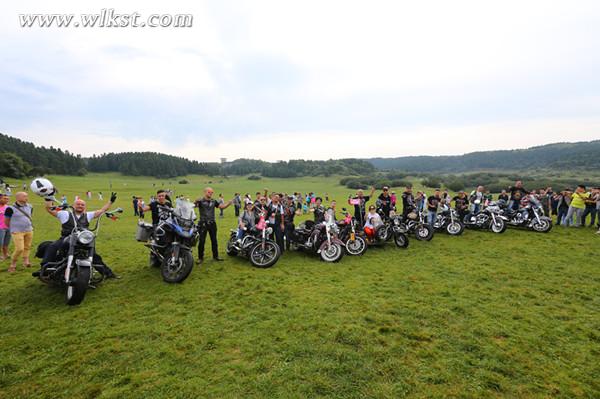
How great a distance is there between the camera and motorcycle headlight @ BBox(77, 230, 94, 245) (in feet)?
16.8

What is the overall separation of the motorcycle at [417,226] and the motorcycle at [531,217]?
4230mm

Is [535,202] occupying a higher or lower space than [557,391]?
higher

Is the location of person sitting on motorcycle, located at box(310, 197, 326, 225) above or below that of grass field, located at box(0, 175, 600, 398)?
Answer: above

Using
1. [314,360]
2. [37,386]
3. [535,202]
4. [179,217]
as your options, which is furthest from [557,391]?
[535,202]

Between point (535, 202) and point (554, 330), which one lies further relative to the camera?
point (535, 202)

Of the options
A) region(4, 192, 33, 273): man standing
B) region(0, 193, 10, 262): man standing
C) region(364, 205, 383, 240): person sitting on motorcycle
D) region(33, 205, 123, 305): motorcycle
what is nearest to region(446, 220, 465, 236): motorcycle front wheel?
region(364, 205, 383, 240): person sitting on motorcycle

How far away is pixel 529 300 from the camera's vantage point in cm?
541

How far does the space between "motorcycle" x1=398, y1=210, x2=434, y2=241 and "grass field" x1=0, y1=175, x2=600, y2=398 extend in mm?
3151

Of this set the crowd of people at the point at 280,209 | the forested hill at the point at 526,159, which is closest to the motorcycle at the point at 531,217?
the crowd of people at the point at 280,209

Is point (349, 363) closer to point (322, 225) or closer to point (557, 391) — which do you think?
point (557, 391)

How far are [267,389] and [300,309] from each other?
78.8 inches

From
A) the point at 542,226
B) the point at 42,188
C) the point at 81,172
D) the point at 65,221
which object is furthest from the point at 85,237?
the point at 81,172

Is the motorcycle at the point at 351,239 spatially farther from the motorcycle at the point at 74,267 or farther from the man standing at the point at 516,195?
the man standing at the point at 516,195

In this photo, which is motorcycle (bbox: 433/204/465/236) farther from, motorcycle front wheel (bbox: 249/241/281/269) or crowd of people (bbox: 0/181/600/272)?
motorcycle front wheel (bbox: 249/241/281/269)
